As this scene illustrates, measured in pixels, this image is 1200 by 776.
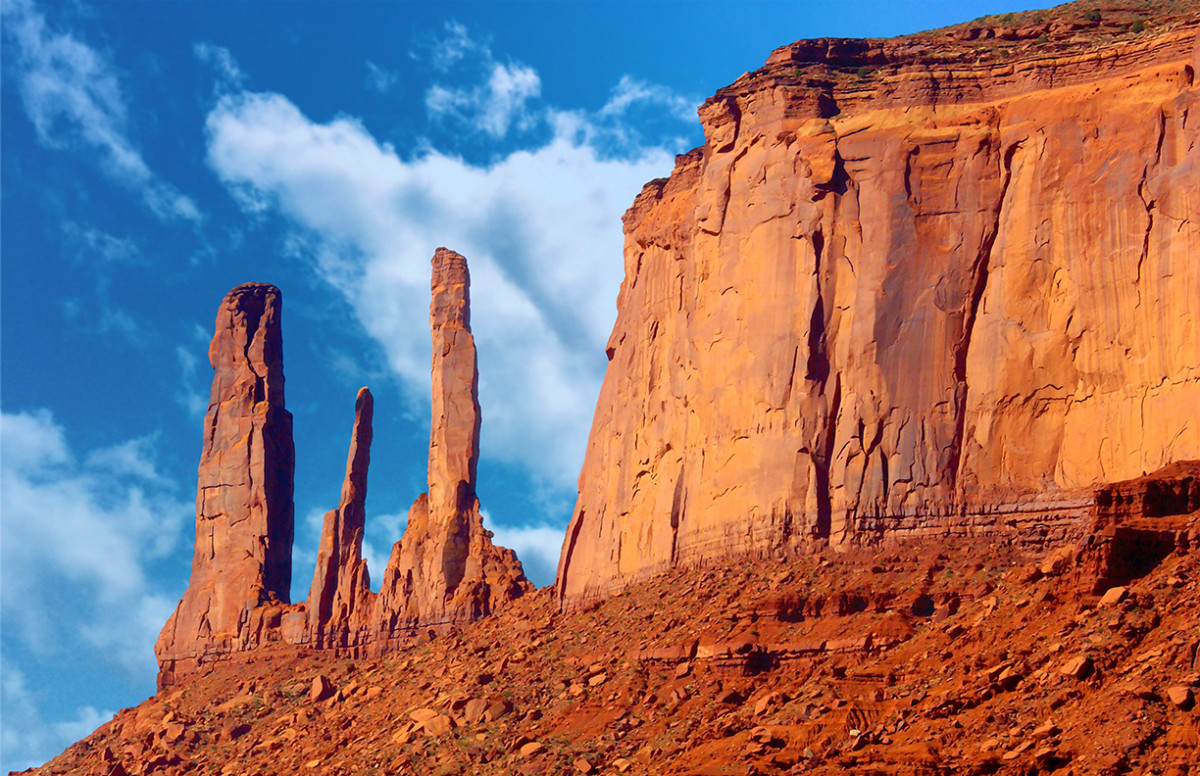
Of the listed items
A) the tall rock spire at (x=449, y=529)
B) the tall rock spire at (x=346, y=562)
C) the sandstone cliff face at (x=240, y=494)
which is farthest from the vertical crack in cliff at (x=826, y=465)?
the sandstone cliff face at (x=240, y=494)

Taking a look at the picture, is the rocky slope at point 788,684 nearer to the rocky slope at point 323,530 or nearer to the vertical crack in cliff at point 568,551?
the vertical crack in cliff at point 568,551

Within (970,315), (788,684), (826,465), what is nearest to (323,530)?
(826,465)

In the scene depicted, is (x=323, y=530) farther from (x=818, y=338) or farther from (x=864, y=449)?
(x=864, y=449)

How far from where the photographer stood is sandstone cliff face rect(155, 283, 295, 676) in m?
97.6

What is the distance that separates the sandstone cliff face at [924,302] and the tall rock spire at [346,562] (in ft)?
54.5

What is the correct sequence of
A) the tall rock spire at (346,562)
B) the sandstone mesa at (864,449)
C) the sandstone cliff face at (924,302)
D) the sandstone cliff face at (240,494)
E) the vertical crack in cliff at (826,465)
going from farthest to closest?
the sandstone cliff face at (240,494) → the tall rock spire at (346,562) → the vertical crack in cliff at (826,465) → the sandstone cliff face at (924,302) → the sandstone mesa at (864,449)

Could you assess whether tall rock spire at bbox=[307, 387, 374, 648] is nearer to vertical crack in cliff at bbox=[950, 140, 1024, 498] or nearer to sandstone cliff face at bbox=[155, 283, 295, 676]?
sandstone cliff face at bbox=[155, 283, 295, 676]

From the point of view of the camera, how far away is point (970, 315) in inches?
2749

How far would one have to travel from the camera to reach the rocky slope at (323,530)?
8938cm

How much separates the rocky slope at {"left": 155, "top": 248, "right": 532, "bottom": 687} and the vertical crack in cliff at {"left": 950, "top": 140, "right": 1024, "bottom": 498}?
24417mm

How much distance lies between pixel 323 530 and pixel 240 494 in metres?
6.83

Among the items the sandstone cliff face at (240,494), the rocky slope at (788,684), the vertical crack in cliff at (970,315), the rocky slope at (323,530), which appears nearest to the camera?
the rocky slope at (788,684)

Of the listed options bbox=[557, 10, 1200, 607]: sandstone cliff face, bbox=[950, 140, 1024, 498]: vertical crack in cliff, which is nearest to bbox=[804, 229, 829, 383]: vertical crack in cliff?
bbox=[557, 10, 1200, 607]: sandstone cliff face

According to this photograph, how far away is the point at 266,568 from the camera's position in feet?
326
